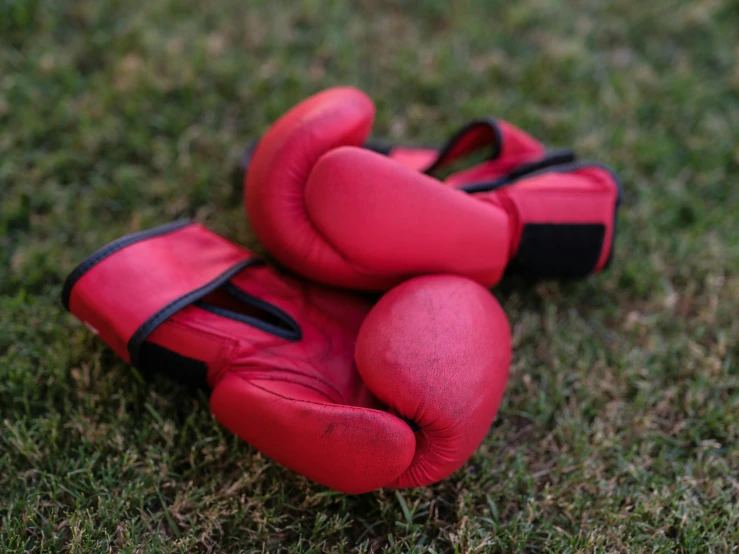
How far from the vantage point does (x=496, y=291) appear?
2115mm

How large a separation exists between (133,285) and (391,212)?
0.68 metres

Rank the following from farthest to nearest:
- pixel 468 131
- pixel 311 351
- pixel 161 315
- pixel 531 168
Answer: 1. pixel 468 131
2. pixel 531 168
3. pixel 311 351
4. pixel 161 315

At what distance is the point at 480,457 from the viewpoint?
1783 mm

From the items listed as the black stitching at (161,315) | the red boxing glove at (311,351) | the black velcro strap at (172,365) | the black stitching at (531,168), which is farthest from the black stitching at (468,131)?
the black velcro strap at (172,365)

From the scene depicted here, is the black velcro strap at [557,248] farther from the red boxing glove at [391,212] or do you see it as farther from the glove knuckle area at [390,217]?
the glove knuckle area at [390,217]

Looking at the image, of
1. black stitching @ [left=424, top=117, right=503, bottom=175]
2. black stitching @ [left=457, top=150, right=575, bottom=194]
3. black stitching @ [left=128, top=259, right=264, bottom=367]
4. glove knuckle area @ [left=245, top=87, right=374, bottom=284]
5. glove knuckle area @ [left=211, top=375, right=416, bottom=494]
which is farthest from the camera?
black stitching @ [left=424, top=117, right=503, bottom=175]

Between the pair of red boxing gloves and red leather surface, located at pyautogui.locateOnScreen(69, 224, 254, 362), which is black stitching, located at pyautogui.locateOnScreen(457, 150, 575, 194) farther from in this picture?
red leather surface, located at pyautogui.locateOnScreen(69, 224, 254, 362)

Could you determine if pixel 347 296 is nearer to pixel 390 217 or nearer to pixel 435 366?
pixel 390 217

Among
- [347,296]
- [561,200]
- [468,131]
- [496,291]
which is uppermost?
[468,131]

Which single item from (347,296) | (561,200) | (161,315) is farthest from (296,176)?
(561,200)

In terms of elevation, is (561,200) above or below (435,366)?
above

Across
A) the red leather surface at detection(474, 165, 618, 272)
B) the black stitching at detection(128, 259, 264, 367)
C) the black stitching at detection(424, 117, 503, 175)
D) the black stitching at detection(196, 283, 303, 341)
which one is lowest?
the black stitching at detection(196, 283, 303, 341)

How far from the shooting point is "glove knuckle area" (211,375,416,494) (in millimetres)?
1451

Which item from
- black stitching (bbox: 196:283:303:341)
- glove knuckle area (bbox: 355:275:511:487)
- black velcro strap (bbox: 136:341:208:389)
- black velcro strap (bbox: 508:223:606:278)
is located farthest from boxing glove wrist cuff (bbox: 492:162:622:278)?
black velcro strap (bbox: 136:341:208:389)
